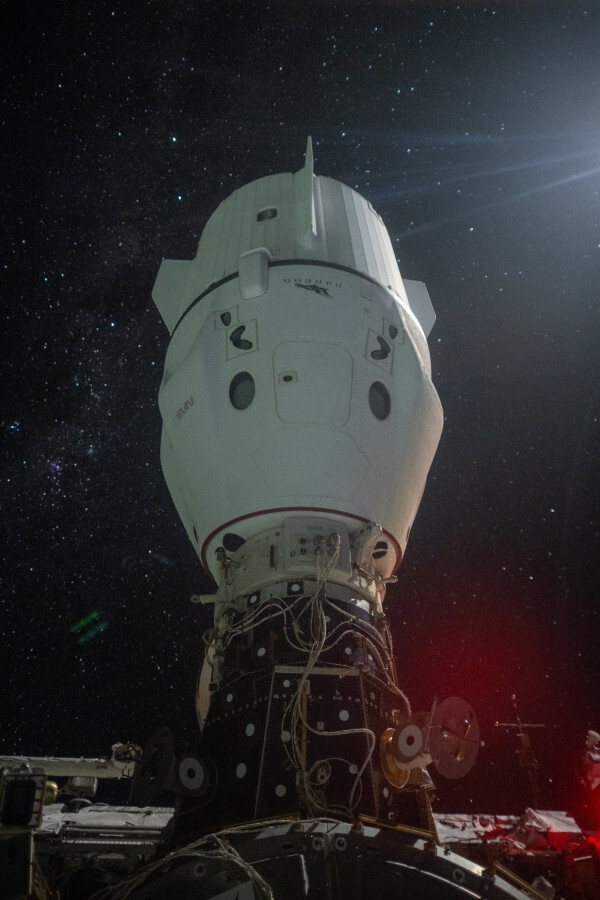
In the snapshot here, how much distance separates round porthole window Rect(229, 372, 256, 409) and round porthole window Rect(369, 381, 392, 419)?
1289mm

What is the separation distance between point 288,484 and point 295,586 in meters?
1.02

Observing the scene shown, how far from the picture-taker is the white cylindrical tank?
652cm

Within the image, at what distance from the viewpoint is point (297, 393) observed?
261 inches

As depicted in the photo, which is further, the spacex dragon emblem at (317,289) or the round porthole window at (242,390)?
the spacex dragon emblem at (317,289)

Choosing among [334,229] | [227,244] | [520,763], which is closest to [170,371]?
[227,244]

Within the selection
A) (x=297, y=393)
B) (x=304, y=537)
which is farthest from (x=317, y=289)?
(x=304, y=537)

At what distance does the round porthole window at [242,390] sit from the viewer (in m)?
6.84

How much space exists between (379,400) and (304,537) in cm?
179

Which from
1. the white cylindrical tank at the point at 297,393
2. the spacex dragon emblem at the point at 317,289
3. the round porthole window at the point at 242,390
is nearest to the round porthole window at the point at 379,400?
the white cylindrical tank at the point at 297,393

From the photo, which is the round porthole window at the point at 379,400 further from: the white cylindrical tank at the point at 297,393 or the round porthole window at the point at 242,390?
the round porthole window at the point at 242,390

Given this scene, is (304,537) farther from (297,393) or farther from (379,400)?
(379,400)

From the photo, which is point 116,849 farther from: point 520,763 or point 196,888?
point 520,763

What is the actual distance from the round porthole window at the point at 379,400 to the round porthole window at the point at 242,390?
1.29 meters

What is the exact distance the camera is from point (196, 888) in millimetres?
3578
